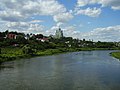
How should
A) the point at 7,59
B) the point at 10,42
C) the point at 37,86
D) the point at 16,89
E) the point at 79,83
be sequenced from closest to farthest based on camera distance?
the point at 16,89, the point at 37,86, the point at 79,83, the point at 7,59, the point at 10,42

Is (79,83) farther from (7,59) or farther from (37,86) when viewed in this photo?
(7,59)

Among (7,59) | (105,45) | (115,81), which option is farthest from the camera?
(105,45)

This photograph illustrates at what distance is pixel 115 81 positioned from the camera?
23.8 meters

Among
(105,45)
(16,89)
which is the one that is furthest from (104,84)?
(105,45)

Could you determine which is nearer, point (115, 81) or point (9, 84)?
point (9, 84)

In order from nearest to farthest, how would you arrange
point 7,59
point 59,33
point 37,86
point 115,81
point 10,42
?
point 37,86
point 115,81
point 7,59
point 10,42
point 59,33

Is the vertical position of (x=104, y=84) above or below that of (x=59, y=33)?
below

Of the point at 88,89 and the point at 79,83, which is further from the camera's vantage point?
the point at 79,83

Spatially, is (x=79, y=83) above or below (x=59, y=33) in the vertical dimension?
below

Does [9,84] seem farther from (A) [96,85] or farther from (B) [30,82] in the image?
(A) [96,85]

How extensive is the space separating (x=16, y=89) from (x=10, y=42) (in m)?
63.1

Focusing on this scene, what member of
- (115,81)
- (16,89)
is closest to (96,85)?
(115,81)

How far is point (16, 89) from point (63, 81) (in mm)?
5285

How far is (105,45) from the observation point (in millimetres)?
144000
